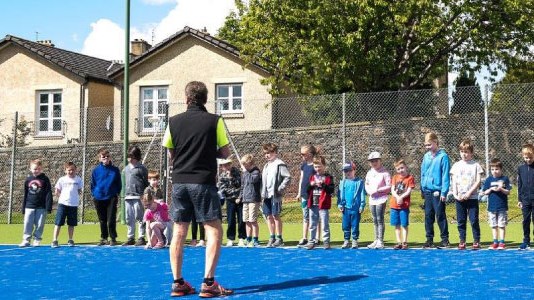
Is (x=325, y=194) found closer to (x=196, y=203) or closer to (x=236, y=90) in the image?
(x=196, y=203)

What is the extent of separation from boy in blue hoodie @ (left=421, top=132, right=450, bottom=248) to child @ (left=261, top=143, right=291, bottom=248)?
2.34 meters

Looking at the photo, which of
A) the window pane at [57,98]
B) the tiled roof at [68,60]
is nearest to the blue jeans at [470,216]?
the tiled roof at [68,60]

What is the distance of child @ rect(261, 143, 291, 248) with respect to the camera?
1262 cm

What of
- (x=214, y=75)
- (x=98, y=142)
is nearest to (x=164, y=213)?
(x=98, y=142)

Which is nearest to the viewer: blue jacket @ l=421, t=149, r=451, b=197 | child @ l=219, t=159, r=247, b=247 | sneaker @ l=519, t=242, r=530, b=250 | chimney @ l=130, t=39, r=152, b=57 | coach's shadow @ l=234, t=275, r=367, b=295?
coach's shadow @ l=234, t=275, r=367, b=295

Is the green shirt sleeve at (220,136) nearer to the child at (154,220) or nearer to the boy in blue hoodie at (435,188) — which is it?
the boy in blue hoodie at (435,188)

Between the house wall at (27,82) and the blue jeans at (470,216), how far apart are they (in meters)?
25.2

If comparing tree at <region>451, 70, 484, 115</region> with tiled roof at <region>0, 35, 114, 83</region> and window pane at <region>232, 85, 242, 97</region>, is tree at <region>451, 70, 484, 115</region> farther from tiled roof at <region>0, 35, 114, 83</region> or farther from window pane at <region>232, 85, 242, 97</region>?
tiled roof at <region>0, 35, 114, 83</region>

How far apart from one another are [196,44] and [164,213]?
69.8 feet

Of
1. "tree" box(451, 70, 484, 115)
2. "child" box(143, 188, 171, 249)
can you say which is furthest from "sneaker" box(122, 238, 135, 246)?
"tree" box(451, 70, 484, 115)

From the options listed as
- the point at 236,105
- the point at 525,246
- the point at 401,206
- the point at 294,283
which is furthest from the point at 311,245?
the point at 236,105

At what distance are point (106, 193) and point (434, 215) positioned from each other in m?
5.91

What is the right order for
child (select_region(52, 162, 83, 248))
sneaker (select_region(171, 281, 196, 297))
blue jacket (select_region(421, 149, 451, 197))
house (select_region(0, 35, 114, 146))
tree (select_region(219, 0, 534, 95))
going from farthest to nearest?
house (select_region(0, 35, 114, 146)) < tree (select_region(219, 0, 534, 95)) < child (select_region(52, 162, 83, 248)) < blue jacket (select_region(421, 149, 451, 197)) < sneaker (select_region(171, 281, 196, 297))

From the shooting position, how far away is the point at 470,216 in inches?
459
